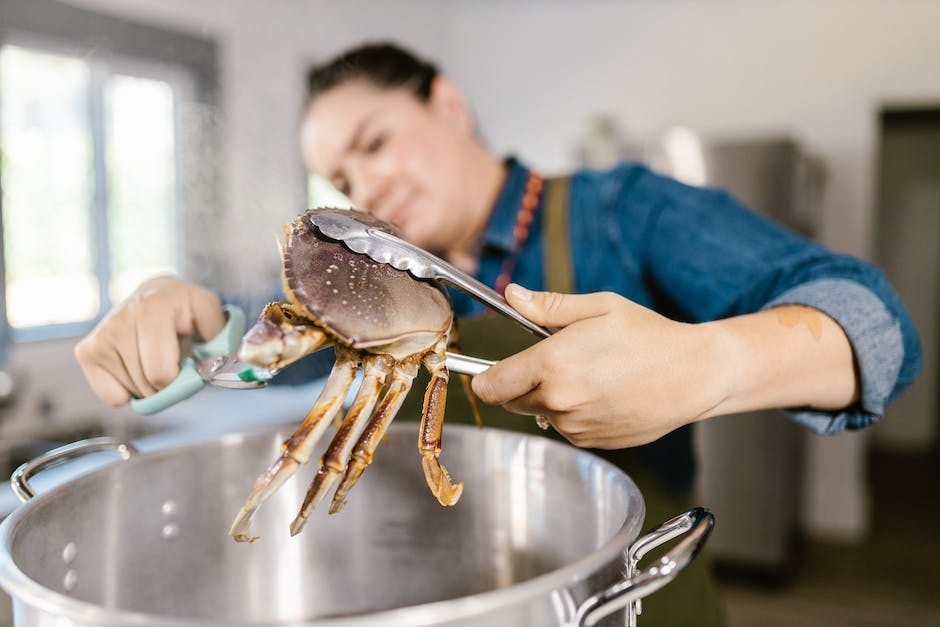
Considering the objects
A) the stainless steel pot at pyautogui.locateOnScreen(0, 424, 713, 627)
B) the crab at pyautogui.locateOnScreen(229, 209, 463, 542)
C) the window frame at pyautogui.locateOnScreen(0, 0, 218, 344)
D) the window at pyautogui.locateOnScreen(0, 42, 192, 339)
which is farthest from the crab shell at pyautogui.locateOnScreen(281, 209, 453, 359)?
the window at pyautogui.locateOnScreen(0, 42, 192, 339)

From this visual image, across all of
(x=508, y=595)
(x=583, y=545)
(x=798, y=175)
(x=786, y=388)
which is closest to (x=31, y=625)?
(x=508, y=595)

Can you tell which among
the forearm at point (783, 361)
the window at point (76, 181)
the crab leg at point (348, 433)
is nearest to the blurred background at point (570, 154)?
the window at point (76, 181)

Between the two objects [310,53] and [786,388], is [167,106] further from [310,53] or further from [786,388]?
[310,53]

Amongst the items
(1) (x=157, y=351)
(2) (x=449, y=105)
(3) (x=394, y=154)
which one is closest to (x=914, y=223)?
(2) (x=449, y=105)

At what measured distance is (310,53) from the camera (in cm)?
237

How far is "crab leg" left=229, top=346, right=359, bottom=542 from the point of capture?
1.24 feet

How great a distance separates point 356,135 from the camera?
792mm

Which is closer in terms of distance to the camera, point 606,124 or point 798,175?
point 798,175

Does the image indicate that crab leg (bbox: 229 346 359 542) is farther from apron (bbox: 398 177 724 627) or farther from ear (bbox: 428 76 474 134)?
ear (bbox: 428 76 474 134)

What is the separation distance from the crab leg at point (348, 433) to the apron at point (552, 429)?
0.15 feet

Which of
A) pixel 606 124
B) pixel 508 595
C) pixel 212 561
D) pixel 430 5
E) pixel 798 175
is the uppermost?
pixel 430 5

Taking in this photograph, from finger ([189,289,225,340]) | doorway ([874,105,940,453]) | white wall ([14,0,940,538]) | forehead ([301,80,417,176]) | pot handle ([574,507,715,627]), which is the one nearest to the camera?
pot handle ([574,507,715,627])

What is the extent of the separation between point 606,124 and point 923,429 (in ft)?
8.37

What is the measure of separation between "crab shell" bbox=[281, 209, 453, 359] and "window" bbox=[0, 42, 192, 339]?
0.80 metres
